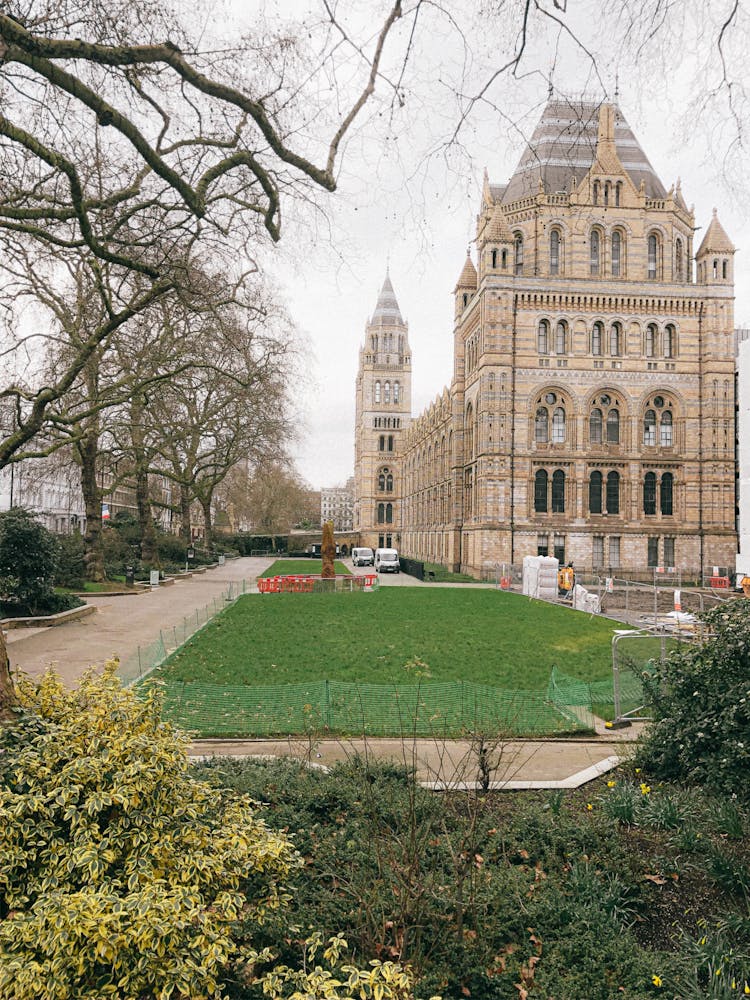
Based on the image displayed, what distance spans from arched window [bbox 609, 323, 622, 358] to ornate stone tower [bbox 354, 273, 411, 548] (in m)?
50.7

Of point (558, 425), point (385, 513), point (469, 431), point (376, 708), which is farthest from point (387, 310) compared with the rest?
point (376, 708)

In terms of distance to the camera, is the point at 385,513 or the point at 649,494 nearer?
the point at 649,494

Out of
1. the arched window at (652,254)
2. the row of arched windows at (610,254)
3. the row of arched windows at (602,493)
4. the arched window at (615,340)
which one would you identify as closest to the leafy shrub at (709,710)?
the row of arched windows at (602,493)

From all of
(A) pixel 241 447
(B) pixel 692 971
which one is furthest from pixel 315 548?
(B) pixel 692 971

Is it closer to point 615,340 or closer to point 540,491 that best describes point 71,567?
point 540,491

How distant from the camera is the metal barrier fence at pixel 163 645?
42.2ft

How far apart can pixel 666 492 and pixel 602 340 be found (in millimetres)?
10850

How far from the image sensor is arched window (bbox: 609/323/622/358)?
148 ft

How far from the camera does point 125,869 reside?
3762mm

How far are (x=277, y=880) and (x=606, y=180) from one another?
50814 millimetres

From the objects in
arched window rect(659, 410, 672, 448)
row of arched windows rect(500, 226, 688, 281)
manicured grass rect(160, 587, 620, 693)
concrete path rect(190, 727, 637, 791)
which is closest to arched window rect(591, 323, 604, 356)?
row of arched windows rect(500, 226, 688, 281)

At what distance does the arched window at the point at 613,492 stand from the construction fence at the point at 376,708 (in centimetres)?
3494

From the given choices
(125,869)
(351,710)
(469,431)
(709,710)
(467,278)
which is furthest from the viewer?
(467,278)

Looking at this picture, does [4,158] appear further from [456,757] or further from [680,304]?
[680,304]
